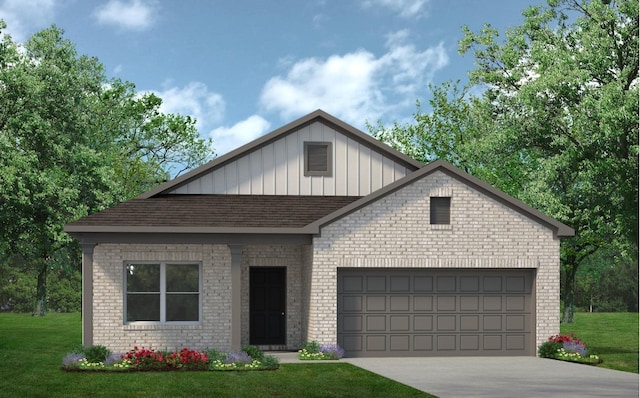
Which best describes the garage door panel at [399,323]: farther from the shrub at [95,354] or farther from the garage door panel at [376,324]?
the shrub at [95,354]

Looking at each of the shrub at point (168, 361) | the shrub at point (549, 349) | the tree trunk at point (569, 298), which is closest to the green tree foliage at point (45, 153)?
the shrub at point (168, 361)

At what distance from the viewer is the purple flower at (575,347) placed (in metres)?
22.9

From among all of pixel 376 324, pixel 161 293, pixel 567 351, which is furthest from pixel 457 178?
pixel 161 293

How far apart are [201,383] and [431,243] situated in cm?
826

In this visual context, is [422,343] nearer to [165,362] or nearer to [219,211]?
[219,211]

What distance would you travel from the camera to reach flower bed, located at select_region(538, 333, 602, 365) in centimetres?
2255

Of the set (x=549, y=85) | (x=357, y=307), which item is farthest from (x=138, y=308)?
(x=549, y=85)

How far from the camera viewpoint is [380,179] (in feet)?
87.6

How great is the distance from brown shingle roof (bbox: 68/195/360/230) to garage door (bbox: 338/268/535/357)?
2.22m

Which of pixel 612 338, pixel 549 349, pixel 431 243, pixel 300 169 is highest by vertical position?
pixel 300 169

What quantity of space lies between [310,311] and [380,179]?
527 centimetres

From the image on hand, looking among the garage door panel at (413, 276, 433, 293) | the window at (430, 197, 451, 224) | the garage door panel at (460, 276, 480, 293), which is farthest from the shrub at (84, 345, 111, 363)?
the garage door panel at (460, 276, 480, 293)

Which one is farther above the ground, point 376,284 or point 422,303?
point 376,284

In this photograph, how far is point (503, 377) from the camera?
60.8ft
